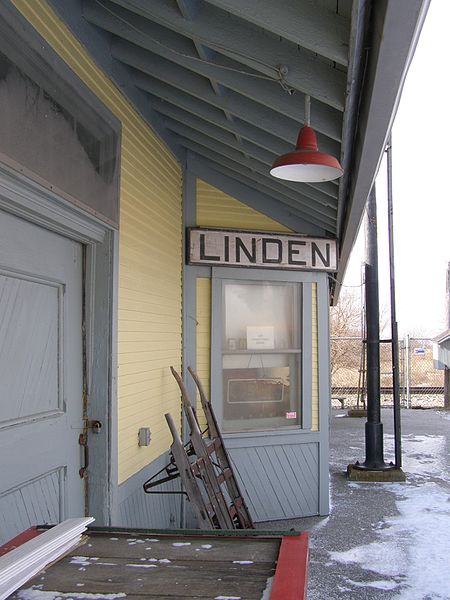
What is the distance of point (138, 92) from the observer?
4.51m

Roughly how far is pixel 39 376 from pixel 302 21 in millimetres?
2071

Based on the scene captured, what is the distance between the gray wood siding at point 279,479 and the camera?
6.17m

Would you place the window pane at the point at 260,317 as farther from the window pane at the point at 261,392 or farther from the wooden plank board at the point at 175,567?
the wooden plank board at the point at 175,567

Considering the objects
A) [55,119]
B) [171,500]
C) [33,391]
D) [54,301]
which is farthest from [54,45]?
[171,500]

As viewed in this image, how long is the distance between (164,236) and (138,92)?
125cm

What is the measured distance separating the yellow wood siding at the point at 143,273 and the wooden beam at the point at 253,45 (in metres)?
0.55

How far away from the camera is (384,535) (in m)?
5.66

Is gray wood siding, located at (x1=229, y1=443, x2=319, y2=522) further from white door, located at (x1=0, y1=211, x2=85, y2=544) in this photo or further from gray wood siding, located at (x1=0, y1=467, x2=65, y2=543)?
gray wood siding, located at (x1=0, y1=467, x2=65, y2=543)

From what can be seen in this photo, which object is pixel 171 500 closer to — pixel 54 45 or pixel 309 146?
pixel 309 146

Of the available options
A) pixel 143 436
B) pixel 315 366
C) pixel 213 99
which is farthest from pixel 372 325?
pixel 213 99

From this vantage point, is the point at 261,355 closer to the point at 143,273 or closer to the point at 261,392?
the point at 261,392

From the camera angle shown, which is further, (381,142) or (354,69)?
(381,142)

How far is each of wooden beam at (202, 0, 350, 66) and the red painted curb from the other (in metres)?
1.94

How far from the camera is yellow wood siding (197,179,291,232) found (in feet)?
20.3
